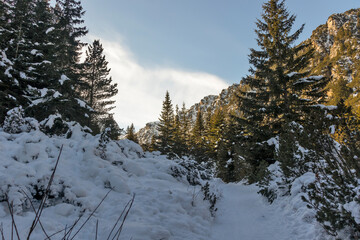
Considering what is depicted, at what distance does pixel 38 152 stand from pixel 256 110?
12.8 m

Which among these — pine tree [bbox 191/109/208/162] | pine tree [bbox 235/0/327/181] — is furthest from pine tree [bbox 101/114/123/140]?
pine tree [bbox 235/0/327/181]

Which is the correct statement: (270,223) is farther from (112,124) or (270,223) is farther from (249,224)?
(112,124)

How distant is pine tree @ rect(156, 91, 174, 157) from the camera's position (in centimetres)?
2834

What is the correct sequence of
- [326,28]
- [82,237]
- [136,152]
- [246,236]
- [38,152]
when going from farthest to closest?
[326,28], [136,152], [38,152], [246,236], [82,237]

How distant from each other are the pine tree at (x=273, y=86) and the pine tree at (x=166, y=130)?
14545 millimetres

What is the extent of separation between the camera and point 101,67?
A: 2061 cm

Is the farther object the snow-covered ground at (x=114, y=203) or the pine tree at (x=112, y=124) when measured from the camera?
the pine tree at (x=112, y=124)

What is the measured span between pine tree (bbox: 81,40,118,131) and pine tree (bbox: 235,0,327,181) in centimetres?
1400

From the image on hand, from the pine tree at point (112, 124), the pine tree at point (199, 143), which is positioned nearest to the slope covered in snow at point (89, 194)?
the pine tree at point (112, 124)

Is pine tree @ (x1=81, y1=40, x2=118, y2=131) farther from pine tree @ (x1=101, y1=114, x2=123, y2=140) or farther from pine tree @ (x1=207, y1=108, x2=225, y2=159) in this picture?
pine tree @ (x1=207, y1=108, x2=225, y2=159)

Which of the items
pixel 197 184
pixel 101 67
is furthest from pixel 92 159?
pixel 101 67

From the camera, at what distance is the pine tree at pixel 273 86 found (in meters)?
12.7

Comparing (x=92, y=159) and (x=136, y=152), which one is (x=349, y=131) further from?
(x=136, y=152)

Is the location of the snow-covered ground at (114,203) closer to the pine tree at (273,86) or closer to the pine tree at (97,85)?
the pine tree at (273,86)
